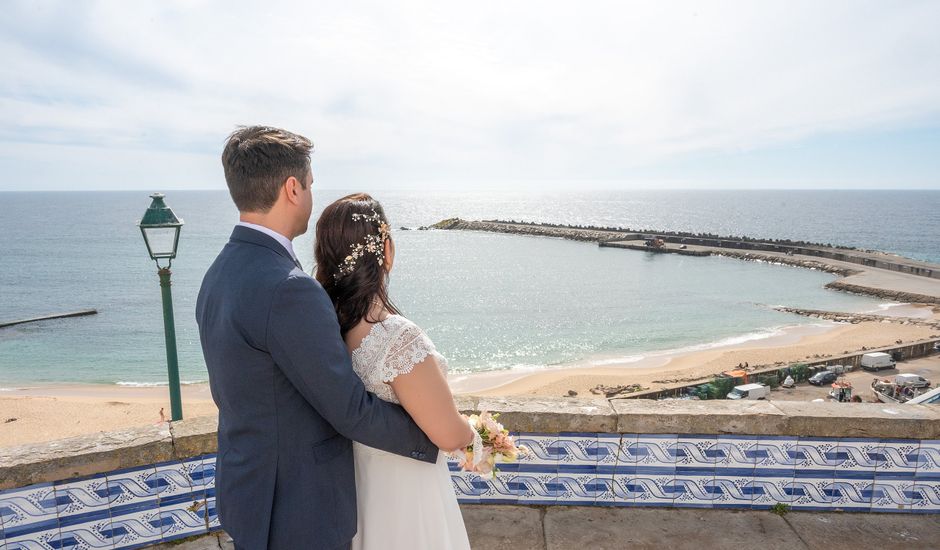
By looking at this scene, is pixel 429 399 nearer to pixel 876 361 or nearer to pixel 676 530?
pixel 676 530

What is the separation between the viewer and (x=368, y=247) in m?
1.88

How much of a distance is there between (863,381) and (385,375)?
26.1 meters

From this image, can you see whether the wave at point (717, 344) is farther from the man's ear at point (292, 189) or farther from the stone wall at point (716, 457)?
the man's ear at point (292, 189)

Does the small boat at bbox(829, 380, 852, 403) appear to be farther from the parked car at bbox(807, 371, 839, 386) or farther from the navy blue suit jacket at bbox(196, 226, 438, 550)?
the navy blue suit jacket at bbox(196, 226, 438, 550)

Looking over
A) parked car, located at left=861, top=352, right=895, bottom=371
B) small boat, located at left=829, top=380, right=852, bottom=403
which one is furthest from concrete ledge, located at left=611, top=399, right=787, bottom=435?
parked car, located at left=861, top=352, right=895, bottom=371

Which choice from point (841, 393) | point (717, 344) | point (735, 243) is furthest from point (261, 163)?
point (735, 243)

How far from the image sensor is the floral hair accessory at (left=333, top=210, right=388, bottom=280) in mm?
1873

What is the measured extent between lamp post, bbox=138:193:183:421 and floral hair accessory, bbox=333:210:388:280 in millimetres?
4816

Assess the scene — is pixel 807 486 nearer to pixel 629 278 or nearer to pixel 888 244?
pixel 629 278

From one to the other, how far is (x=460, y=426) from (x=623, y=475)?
80.4 inches

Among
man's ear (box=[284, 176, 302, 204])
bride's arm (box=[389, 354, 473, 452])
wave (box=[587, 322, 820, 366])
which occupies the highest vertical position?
man's ear (box=[284, 176, 302, 204])

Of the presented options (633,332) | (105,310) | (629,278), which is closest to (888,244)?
(629,278)

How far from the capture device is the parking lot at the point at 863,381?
20.6m

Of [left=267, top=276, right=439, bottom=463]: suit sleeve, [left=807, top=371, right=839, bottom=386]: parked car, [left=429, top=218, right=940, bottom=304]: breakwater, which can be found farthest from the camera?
[left=429, top=218, right=940, bottom=304]: breakwater
